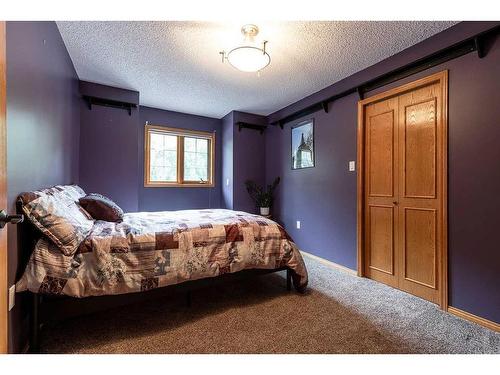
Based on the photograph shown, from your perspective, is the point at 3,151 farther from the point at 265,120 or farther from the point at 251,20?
the point at 265,120

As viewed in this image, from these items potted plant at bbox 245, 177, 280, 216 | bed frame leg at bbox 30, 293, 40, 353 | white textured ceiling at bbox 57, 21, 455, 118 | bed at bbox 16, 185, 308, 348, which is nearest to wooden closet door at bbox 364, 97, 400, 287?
white textured ceiling at bbox 57, 21, 455, 118

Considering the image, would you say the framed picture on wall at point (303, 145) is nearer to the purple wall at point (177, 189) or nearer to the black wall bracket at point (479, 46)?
the purple wall at point (177, 189)

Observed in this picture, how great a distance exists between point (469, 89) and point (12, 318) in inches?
134

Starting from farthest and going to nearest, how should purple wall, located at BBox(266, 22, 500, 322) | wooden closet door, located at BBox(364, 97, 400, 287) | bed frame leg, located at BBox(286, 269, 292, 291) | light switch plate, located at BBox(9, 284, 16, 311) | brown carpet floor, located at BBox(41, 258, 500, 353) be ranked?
wooden closet door, located at BBox(364, 97, 400, 287), bed frame leg, located at BBox(286, 269, 292, 291), purple wall, located at BBox(266, 22, 500, 322), brown carpet floor, located at BBox(41, 258, 500, 353), light switch plate, located at BBox(9, 284, 16, 311)

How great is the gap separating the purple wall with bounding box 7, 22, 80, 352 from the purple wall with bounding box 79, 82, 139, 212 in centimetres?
69

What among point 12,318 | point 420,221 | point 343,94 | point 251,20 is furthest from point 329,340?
point 343,94

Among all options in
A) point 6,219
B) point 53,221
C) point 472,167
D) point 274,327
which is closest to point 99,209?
point 53,221

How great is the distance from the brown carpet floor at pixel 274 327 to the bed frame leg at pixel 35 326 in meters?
0.09

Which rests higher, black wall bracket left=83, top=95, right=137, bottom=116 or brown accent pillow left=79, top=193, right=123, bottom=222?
black wall bracket left=83, top=95, right=137, bottom=116

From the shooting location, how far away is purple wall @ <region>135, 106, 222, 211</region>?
3797mm

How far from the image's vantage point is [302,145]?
356cm

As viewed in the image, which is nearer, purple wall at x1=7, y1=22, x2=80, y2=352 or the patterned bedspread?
purple wall at x1=7, y1=22, x2=80, y2=352

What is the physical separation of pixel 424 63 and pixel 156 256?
2.82 meters

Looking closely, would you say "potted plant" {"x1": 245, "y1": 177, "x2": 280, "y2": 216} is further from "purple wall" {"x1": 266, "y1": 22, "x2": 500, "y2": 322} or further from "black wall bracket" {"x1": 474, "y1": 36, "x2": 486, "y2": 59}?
"black wall bracket" {"x1": 474, "y1": 36, "x2": 486, "y2": 59}
